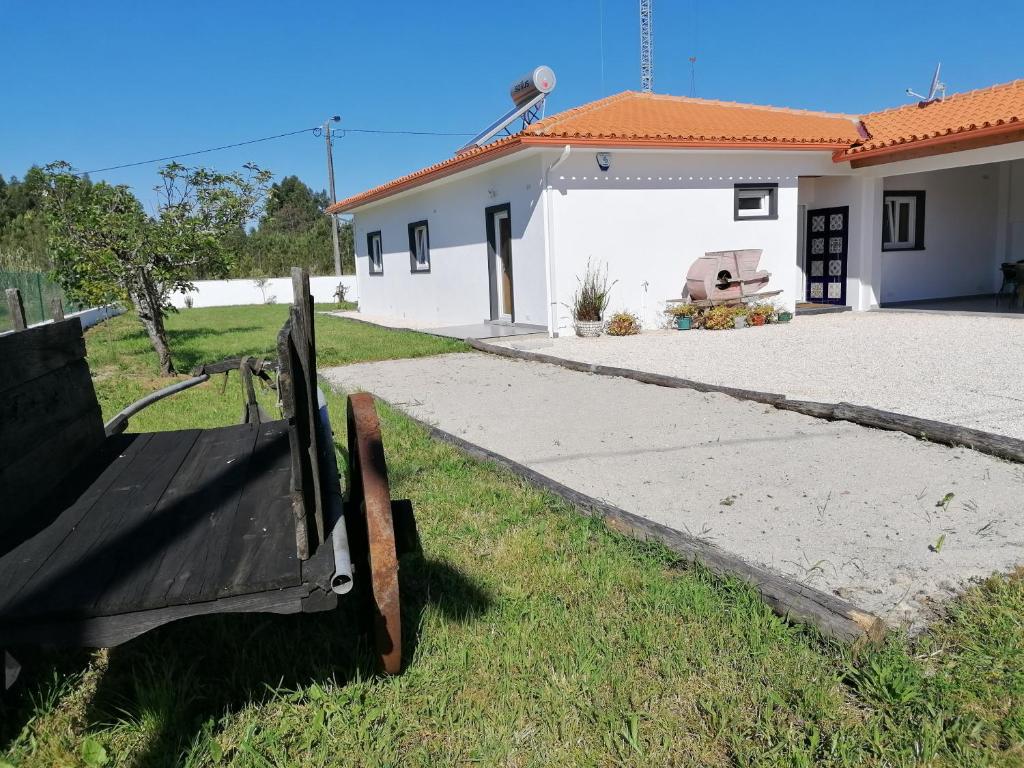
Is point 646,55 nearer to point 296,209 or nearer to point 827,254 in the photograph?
point 827,254

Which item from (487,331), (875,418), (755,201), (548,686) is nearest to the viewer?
(548,686)

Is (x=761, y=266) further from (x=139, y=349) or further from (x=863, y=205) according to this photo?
(x=139, y=349)

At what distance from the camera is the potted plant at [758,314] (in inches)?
496

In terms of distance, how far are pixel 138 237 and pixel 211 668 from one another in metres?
8.02

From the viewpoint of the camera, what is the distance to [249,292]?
3269 cm

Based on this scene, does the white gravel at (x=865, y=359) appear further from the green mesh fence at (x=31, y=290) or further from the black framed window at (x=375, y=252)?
the green mesh fence at (x=31, y=290)

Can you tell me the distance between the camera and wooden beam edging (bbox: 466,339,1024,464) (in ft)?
14.5

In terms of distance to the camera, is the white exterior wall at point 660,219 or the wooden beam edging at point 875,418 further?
the white exterior wall at point 660,219

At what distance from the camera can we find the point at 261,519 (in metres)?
2.27

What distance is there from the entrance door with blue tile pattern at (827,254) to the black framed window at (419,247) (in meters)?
8.35

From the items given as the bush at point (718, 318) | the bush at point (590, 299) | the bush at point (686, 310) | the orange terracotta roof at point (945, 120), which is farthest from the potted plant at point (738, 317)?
the orange terracotta roof at point (945, 120)

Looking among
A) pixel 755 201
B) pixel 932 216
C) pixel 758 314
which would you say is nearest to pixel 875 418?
pixel 758 314

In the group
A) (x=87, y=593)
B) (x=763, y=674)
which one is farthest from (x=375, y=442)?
(x=763, y=674)

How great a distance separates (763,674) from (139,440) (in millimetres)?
2799
